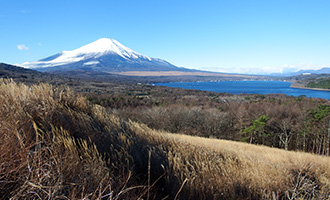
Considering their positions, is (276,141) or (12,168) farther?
(276,141)

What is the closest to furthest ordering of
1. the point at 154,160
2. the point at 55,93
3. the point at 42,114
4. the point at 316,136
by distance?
the point at 42,114 < the point at 154,160 < the point at 55,93 < the point at 316,136

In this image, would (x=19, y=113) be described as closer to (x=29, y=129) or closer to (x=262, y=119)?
(x=29, y=129)

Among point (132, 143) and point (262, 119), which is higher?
point (132, 143)

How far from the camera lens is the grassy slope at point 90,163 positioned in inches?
77.7

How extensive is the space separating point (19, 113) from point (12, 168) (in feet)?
4.71

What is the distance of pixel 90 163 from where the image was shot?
2617 millimetres

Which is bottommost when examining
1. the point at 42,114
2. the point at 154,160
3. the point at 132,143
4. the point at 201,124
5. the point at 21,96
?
the point at 201,124

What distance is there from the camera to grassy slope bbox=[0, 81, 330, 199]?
77.7 inches

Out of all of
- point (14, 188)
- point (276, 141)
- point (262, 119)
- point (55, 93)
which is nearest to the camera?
point (14, 188)

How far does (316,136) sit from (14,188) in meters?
33.1

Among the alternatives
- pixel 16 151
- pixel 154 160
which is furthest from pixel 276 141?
pixel 16 151

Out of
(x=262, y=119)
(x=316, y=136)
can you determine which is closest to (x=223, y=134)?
(x=262, y=119)

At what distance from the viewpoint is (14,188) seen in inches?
72.9

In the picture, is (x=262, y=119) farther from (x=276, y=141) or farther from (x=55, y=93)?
(x=55, y=93)
